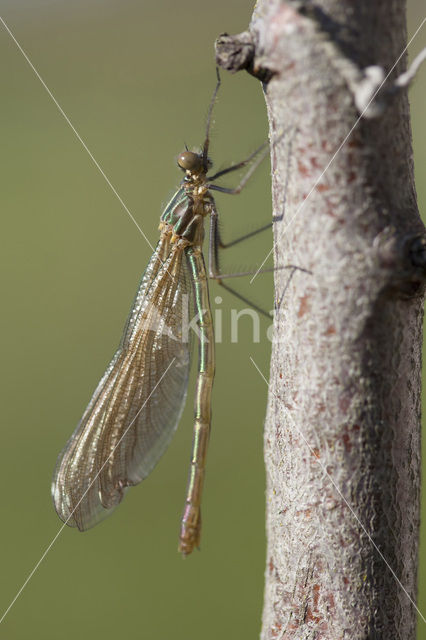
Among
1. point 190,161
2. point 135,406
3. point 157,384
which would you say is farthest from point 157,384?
point 190,161

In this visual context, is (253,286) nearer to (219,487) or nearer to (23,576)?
(219,487)

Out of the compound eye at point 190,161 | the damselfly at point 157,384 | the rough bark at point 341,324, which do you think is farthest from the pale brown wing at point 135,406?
the rough bark at point 341,324

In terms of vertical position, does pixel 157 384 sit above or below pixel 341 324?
above

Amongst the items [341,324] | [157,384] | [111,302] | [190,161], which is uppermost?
[111,302]

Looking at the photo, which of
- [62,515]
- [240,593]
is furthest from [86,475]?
[240,593]

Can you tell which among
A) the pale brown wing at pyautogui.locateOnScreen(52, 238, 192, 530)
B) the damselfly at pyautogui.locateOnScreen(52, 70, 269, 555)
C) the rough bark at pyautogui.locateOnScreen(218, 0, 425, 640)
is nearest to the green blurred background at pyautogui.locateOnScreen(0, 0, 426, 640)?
the damselfly at pyautogui.locateOnScreen(52, 70, 269, 555)

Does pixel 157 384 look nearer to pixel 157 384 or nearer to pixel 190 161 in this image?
pixel 157 384
